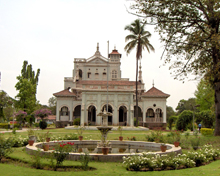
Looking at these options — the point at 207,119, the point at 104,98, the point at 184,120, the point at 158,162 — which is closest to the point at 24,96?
the point at 104,98

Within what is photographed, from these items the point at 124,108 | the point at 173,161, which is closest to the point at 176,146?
the point at 173,161

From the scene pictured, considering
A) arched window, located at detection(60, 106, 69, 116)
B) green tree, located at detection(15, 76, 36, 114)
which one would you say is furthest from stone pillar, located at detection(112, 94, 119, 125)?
green tree, located at detection(15, 76, 36, 114)

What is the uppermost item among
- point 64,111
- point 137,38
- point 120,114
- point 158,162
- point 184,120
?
point 137,38

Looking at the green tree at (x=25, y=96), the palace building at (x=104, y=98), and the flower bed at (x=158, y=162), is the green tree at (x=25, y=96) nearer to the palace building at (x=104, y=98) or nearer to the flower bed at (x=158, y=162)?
the palace building at (x=104, y=98)

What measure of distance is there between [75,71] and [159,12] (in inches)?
1675

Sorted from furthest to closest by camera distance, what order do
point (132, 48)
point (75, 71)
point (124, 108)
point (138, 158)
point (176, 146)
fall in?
point (75, 71)
point (124, 108)
point (132, 48)
point (176, 146)
point (138, 158)

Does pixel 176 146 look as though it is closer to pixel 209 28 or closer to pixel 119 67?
pixel 209 28

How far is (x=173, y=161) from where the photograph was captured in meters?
10.0

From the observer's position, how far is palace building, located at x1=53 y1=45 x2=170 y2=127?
43469 millimetres

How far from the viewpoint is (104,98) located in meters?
43.6

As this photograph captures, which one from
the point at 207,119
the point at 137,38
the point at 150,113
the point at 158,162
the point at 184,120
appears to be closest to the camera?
the point at 158,162

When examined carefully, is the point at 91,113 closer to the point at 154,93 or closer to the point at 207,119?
the point at 154,93

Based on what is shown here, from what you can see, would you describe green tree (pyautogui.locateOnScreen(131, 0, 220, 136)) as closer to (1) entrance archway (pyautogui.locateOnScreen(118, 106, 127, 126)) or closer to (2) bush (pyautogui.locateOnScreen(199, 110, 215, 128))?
(2) bush (pyautogui.locateOnScreen(199, 110, 215, 128))

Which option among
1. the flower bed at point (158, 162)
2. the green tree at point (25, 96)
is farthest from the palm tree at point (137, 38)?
the flower bed at point (158, 162)
